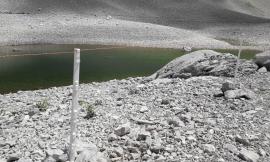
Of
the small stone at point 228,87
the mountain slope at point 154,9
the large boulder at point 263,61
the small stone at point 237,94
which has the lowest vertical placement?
the small stone at point 237,94

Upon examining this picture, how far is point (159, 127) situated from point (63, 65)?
1794cm

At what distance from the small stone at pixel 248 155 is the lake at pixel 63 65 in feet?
45.7

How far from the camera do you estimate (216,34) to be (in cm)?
5372

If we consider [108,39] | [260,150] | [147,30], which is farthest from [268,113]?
[147,30]

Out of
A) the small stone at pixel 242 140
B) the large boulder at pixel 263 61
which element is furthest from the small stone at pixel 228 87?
the large boulder at pixel 263 61

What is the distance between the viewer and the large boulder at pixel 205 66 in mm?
15477

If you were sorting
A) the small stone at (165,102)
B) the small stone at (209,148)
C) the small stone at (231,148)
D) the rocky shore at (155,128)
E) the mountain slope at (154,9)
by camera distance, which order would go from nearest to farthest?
1. the rocky shore at (155,128)
2. the small stone at (209,148)
3. the small stone at (231,148)
4. the small stone at (165,102)
5. the mountain slope at (154,9)

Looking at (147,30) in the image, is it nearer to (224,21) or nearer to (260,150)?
(224,21)

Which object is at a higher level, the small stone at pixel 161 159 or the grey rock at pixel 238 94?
the grey rock at pixel 238 94

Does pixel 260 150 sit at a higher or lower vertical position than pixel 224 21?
lower

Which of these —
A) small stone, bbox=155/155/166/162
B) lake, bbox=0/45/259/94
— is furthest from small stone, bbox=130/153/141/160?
lake, bbox=0/45/259/94

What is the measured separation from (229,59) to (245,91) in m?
4.95

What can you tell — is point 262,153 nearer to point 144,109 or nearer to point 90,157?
point 144,109

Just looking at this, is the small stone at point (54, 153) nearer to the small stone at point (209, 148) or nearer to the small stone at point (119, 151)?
the small stone at point (119, 151)
